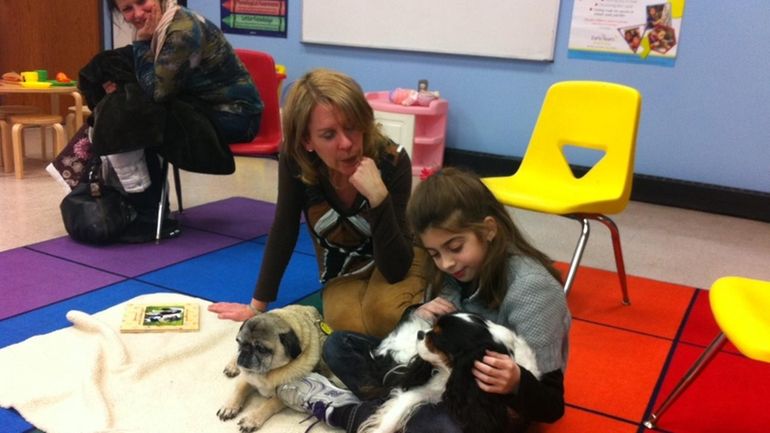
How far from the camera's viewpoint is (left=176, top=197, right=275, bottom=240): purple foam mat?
3.21m

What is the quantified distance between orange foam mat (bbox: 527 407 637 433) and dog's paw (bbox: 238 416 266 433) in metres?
0.67

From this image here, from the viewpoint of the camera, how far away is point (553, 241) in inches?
130

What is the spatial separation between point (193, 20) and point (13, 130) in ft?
5.83

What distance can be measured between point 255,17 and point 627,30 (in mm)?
2849

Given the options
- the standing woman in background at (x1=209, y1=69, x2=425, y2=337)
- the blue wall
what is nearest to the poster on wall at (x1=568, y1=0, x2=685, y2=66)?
the blue wall

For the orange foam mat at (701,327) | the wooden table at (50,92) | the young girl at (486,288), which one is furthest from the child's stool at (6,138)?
the orange foam mat at (701,327)

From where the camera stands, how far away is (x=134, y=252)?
2.80 meters

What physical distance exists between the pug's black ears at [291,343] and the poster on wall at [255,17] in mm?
3947

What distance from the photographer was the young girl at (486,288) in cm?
139

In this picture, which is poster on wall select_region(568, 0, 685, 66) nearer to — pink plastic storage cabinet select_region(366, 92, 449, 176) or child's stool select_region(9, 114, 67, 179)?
pink plastic storage cabinet select_region(366, 92, 449, 176)

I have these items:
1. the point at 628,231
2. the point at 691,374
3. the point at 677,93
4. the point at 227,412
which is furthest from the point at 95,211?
the point at 677,93

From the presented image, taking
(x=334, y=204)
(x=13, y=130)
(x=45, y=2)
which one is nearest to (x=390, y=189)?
(x=334, y=204)

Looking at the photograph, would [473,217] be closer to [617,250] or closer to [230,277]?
[617,250]

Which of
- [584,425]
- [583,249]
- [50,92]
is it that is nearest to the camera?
[584,425]
